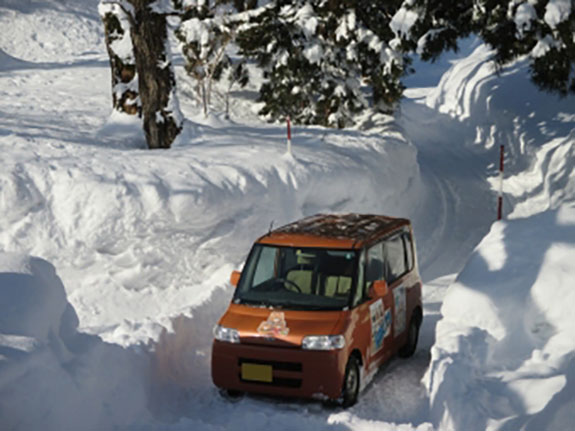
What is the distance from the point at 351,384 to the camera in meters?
7.61

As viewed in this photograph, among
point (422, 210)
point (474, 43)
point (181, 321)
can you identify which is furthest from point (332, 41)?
point (474, 43)

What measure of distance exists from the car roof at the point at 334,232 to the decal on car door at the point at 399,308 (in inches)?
27.0

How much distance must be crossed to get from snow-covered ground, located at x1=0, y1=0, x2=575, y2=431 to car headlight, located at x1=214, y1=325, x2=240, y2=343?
0.65 m

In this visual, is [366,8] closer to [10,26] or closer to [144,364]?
[144,364]

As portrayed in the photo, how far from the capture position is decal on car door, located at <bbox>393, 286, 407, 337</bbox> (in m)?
8.83

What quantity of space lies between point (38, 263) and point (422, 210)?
1341 cm

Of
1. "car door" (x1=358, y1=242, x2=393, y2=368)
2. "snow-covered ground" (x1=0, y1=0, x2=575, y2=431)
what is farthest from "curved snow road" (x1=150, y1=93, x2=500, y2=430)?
"car door" (x1=358, y1=242, x2=393, y2=368)

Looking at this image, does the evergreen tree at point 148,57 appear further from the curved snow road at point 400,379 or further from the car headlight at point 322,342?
the car headlight at point 322,342

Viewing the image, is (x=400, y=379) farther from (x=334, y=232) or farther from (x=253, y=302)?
(x=253, y=302)

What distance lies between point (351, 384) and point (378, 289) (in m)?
0.99

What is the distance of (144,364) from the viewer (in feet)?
25.5

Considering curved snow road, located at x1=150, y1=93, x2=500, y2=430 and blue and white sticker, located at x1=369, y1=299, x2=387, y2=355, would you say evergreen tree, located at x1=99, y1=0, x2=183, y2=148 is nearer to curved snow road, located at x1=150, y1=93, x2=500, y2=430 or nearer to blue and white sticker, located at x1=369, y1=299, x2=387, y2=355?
curved snow road, located at x1=150, y1=93, x2=500, y2=430

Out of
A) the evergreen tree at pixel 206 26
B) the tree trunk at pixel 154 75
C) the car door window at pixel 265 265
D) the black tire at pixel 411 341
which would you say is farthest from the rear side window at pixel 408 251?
the evergreen tree at pixel 206 26

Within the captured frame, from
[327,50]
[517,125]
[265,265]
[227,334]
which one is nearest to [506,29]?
[327,50]
